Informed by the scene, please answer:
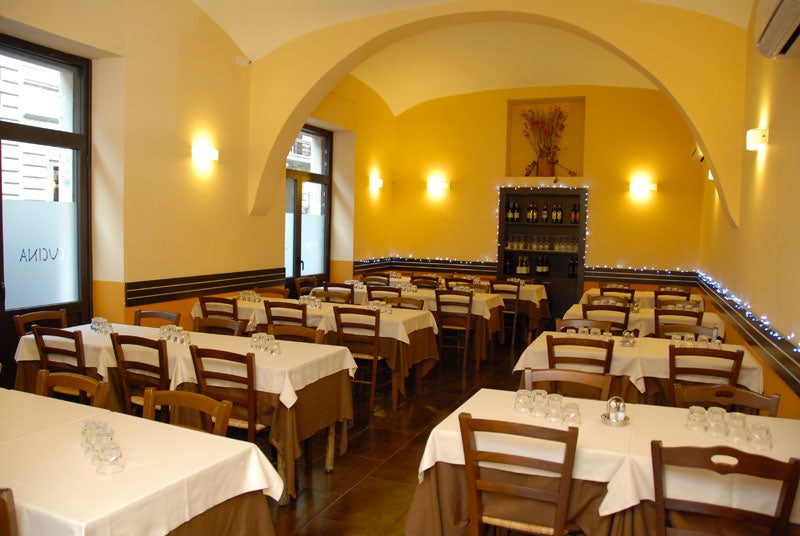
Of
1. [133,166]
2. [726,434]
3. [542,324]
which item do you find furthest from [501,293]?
[726,434]

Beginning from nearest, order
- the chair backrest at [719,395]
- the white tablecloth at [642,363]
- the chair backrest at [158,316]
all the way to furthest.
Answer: the chair backrest at [719,395], the white tablecloth at [642,363], the chair backrest at [158,316]

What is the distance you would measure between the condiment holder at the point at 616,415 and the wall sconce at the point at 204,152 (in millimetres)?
5565

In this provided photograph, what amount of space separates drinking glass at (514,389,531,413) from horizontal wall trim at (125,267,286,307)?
451 cm

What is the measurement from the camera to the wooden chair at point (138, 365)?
12.9ft

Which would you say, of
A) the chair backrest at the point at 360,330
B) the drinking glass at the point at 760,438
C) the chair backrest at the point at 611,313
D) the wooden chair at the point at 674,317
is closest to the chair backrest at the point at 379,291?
the chair backrest at the point at 360,330

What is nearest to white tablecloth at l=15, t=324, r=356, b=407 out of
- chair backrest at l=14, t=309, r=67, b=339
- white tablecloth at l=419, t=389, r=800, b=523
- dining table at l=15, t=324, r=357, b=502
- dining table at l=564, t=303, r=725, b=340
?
dining table at l=15, t=324, r=357, b=502

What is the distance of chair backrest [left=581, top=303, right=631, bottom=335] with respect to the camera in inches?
236

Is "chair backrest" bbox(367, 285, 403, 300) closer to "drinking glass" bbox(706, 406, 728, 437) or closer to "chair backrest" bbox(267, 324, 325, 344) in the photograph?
"chair backrest" bbox(267, 324, 325, 344)

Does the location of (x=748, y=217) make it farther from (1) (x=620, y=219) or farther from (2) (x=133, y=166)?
(2) (x=133, y=166)

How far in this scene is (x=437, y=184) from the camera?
11.8 metres

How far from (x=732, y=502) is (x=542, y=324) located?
8.22 meters

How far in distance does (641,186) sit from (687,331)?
18.9ft

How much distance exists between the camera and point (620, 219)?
10.7m

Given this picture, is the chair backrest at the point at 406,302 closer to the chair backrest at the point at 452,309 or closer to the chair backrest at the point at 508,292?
the chair backrest at the point at 452,309
